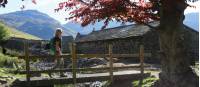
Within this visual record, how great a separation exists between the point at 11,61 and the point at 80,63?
7655mm

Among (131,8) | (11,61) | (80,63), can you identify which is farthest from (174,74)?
(80,63)

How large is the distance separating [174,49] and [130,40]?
31064 millimetres

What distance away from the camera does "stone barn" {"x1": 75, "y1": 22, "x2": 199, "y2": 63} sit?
41.4 meters

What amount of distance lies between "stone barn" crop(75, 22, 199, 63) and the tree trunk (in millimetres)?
24711

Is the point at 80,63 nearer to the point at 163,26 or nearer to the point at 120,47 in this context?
the point at 120,47

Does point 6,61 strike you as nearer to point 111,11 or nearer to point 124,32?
point 124,32

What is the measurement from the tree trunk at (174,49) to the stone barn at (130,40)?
24.7m

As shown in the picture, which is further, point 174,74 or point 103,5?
point 174,74

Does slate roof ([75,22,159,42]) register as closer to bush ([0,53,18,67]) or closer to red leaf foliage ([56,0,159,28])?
bush ([0,53,18,67])

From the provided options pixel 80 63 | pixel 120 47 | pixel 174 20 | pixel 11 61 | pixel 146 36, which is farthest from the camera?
pixel 120 47

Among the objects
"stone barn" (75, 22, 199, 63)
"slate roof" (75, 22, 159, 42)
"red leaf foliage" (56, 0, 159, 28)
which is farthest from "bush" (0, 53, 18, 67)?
"red leaf foliage" (56, 0, 159, 28)

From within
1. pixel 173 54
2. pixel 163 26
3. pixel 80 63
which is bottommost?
pixel 80 63

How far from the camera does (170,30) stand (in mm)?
11852

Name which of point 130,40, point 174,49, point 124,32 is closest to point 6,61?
point 130,40
